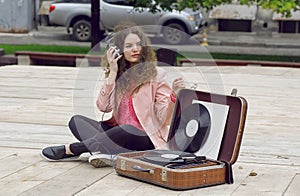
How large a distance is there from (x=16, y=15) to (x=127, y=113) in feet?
77.1

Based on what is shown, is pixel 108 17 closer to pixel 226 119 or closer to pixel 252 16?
pixel 252 16

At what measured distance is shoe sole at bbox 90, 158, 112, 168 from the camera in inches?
239

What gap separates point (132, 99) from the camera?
613 cm

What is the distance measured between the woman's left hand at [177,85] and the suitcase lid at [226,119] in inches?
1.4

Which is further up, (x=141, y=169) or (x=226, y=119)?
(x=226, y=119)

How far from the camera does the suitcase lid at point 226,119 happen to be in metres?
5.68

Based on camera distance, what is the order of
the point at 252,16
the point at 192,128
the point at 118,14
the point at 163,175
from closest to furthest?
the point at 163,175 < the point at 192,128 < the point at 118,14 < the point at 252,16

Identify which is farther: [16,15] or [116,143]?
[16,15]

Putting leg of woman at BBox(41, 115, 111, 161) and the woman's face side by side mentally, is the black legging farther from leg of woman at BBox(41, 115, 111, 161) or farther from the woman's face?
the woman's face

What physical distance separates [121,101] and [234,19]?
23013 mm

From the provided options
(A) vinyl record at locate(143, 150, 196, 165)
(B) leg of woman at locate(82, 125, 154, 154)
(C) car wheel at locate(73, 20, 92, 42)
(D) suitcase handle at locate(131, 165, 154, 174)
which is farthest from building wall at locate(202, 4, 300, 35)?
(D) suitcase handle at locate(131, 165, 154, 174)

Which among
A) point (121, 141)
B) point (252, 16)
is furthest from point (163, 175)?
point (252, 16)

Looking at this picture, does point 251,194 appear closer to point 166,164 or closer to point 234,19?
point 166,164

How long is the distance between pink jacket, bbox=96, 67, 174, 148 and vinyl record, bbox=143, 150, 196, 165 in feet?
1.03
